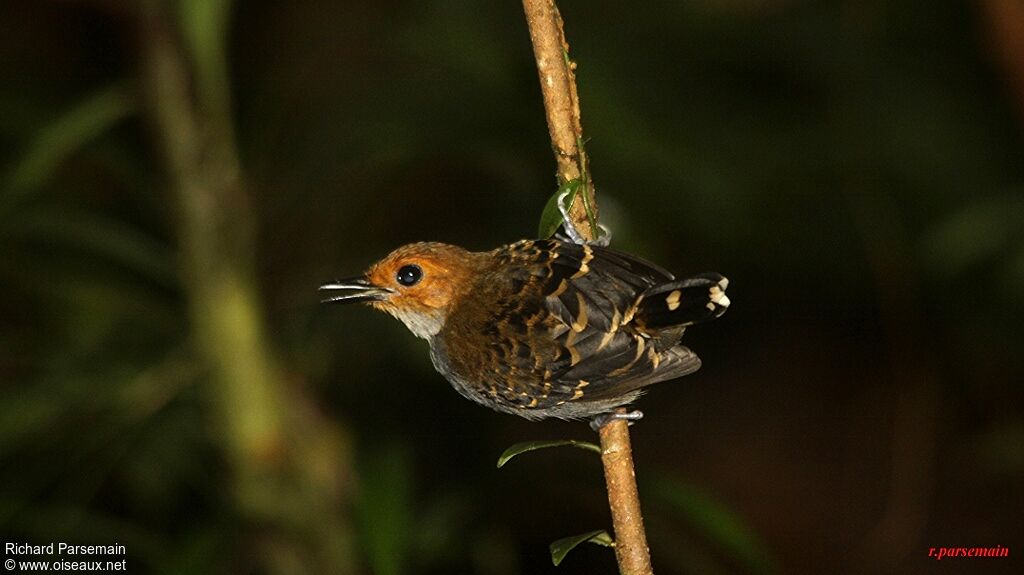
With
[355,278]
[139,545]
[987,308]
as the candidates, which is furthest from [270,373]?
[987,308]

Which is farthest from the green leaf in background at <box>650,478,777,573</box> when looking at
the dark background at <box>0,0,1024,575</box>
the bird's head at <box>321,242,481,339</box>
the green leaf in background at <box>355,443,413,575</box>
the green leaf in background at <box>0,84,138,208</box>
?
the green leaf in background at <box>0,84,138,208</box>

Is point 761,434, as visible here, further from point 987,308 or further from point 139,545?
point 139,545

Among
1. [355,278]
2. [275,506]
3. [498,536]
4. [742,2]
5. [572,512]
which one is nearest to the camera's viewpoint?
[355,278]

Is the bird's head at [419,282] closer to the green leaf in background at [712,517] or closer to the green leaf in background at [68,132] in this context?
the green leaf in background at [712,517]

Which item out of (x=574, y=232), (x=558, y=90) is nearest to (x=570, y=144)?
(x=558, y=90)

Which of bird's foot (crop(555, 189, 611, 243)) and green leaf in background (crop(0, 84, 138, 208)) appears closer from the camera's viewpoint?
bird's foot (crop(555, 189, 611, 243))

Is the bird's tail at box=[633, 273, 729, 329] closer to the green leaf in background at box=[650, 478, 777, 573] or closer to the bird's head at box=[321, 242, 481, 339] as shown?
the bird's head at box=[321, 242, 481, 339]
